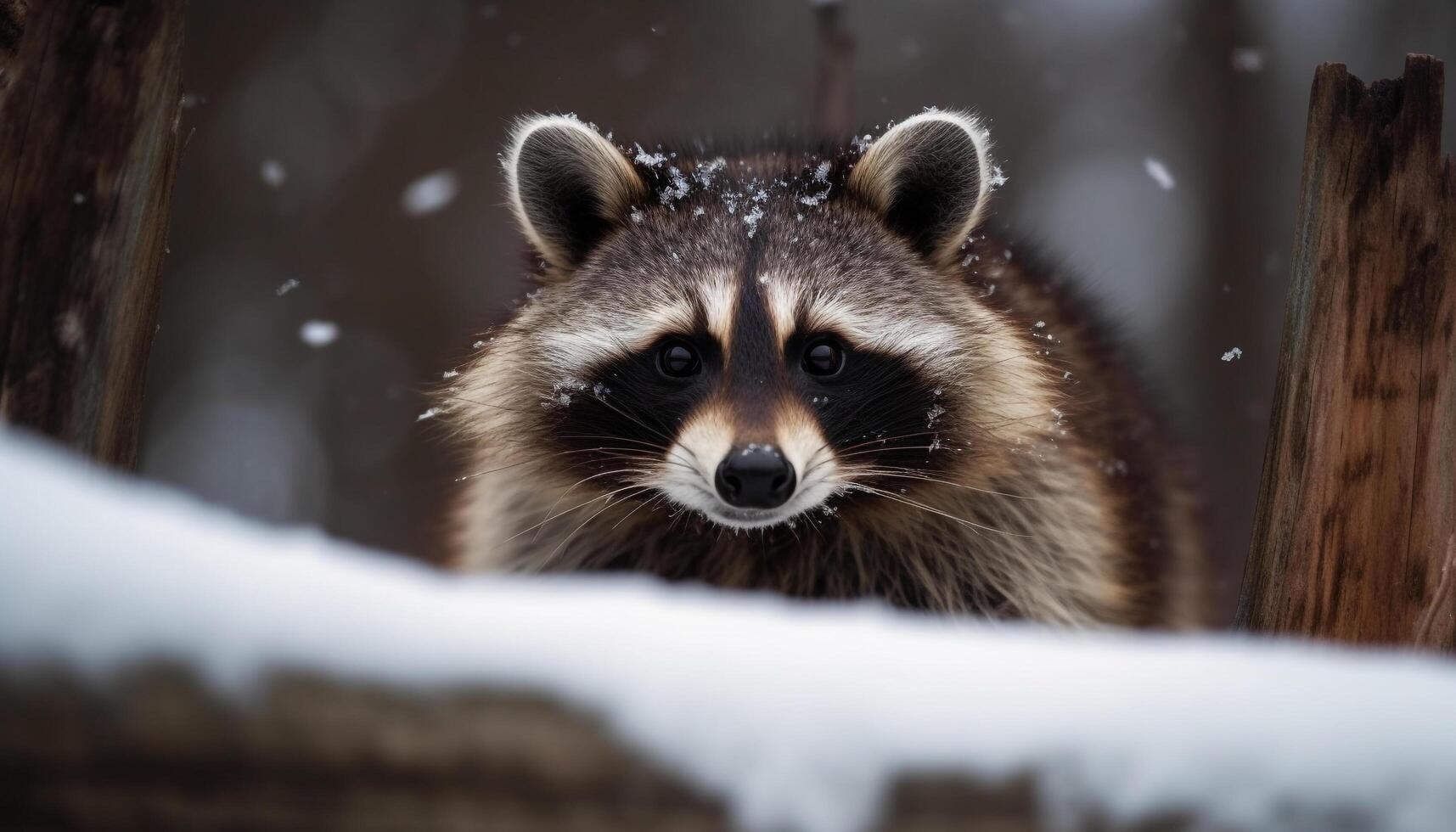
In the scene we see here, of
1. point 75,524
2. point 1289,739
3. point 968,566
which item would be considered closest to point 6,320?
point 75,524

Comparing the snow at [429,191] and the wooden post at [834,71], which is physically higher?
the wooden post at [834,71]

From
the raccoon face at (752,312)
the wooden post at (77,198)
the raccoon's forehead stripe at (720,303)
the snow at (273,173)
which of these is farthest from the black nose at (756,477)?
the snow at (273,173)

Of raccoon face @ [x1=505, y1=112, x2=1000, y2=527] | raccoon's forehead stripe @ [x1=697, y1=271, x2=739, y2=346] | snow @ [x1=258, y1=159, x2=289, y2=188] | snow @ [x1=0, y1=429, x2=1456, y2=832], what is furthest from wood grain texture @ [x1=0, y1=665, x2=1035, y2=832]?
snow @ [x1=258, y1=159, x2=289, y2=188]

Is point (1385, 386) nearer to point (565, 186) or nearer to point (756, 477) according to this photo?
point (756, 477)

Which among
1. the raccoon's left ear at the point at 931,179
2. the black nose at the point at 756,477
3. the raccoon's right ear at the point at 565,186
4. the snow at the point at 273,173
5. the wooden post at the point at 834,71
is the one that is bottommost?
the black nose at the point at 756,477

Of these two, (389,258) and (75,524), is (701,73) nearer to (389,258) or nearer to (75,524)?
(389,258)

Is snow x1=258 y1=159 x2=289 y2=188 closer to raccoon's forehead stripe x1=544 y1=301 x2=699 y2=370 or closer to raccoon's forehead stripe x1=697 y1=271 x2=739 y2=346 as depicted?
raccoon's forehead stripe x1=544 y1=301 x2=699 y2=370

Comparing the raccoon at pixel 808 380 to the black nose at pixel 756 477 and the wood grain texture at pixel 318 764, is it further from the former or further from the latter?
the wood grain texture at pixel 318 764
